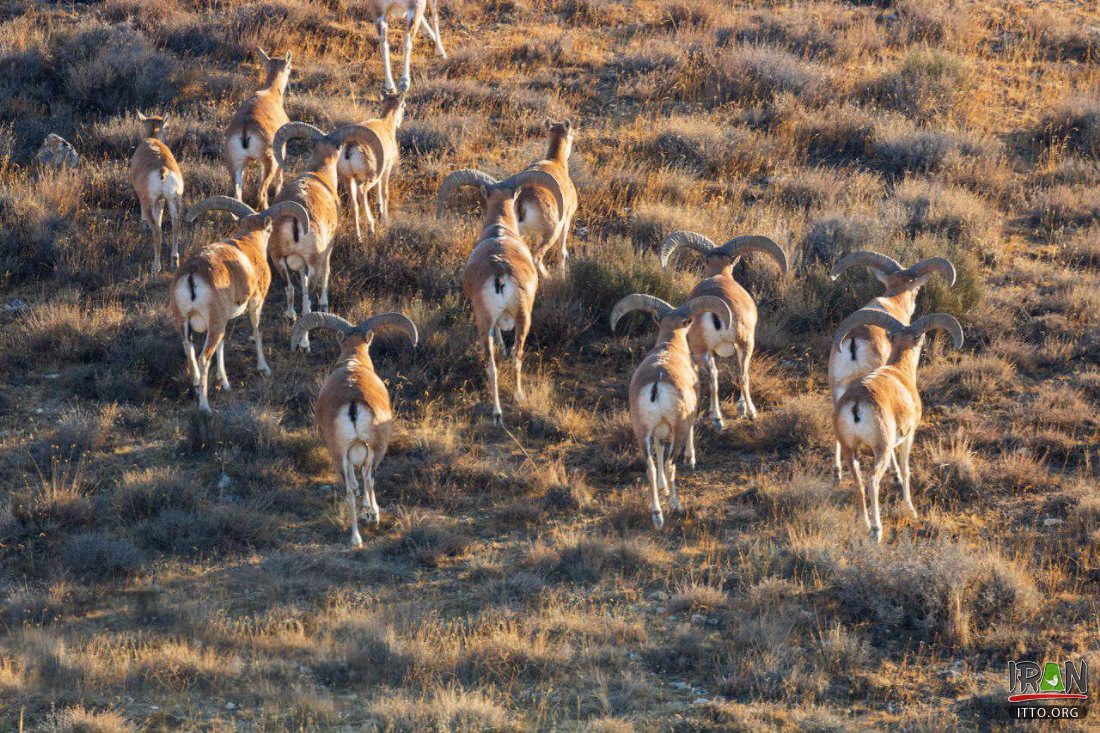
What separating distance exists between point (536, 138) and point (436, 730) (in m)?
11.8

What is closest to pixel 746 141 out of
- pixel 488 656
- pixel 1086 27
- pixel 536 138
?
pixel 536 138

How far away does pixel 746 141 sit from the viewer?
18.0 m

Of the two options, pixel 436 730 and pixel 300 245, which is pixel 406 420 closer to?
pixel 300 245

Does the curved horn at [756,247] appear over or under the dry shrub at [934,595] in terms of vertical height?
over

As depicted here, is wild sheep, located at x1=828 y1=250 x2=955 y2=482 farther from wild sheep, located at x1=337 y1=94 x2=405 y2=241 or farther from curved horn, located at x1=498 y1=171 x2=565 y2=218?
wild sheep, located at x1=337 y1=94 x2=405 y2=241

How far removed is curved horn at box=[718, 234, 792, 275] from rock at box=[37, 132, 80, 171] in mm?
8989

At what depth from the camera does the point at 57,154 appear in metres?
16.5

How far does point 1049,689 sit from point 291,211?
832 cm

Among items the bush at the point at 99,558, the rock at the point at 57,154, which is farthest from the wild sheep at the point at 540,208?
the rock at the point at 57,154

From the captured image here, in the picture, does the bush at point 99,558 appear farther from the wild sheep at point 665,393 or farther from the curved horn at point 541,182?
the curved horn at point 541,182

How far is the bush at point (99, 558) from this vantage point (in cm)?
972

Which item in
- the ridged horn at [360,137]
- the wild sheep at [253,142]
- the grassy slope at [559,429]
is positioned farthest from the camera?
the wild sheep at [253,142]

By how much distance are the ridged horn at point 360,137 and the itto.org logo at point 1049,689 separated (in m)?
9.22

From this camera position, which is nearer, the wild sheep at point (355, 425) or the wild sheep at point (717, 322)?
the wild sheep at point (355, 425)
